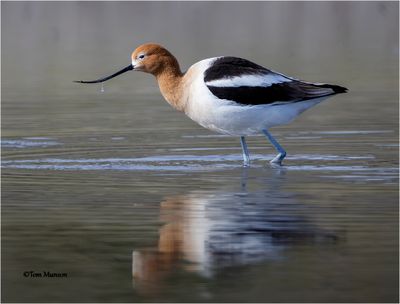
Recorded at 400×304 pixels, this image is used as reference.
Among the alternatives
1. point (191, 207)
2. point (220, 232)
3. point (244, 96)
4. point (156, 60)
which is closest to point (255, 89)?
point (244, 96)

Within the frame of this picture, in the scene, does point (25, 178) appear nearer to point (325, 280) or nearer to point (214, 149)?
point (214, 149)

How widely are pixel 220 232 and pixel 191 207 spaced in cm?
103

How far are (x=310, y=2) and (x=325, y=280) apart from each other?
1194 inches

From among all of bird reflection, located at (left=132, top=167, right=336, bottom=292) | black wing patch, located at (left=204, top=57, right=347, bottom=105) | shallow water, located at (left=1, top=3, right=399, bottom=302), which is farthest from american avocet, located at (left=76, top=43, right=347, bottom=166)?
bird reflection, located at (left=132, top=167, right=336, bottom=292)

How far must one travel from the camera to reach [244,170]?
1174 centimetres

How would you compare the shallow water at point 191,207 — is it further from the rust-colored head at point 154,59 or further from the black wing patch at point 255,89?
the rust-colored head at point 154,59

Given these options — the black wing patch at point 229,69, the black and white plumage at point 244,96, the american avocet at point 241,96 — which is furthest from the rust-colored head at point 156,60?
the black wing patch at point 229,69

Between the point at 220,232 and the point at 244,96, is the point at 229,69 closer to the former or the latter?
the point at 244,96

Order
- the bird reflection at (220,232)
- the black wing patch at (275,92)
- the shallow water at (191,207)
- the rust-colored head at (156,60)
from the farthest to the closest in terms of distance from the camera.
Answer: the rust-colored head at (156,60), the black wing patch at (275,92), the bird reflection at (220,232), the shallow water at (191,207)

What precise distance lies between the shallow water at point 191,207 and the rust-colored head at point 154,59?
0.81 meters

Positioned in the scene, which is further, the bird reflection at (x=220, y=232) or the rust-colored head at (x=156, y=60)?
the rust-colored head at (x=156, y=60)

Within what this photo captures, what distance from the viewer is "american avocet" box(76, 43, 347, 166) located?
12.1 meters

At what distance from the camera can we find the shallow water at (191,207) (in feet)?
24.6

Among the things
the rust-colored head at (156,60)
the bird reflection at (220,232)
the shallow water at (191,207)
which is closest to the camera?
the shallow water at (191,207)
